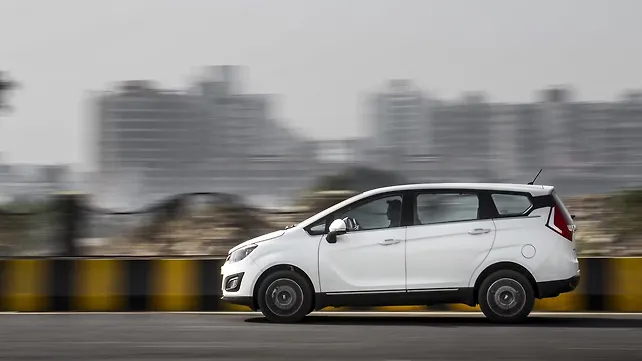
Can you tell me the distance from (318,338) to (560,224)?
3063 mm

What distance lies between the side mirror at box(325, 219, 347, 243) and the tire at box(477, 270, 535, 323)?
5.08 feet

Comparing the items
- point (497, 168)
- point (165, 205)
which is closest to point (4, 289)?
point (165, 205)

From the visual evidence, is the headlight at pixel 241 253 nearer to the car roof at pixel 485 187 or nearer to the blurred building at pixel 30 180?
the car roof at pixel 485 187

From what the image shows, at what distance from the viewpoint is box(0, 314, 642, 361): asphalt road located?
10430mm

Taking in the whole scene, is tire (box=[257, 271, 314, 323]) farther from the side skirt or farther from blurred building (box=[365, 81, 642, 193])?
blurred building (box=[365, 81, 642, 193])

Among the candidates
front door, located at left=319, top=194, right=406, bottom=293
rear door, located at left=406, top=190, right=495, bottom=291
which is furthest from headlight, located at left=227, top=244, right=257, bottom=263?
rear door, located at left=406, top=190, right=495, bottom=291

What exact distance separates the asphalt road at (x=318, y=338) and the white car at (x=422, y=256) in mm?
298

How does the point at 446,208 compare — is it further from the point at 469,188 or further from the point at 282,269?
the point at 282,269

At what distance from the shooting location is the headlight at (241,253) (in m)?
13.5

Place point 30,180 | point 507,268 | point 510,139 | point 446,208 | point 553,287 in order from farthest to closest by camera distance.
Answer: point 510,139
point 30,180
point 446,208
point 507,268
point 553,287

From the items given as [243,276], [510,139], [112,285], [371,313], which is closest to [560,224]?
[371,313]

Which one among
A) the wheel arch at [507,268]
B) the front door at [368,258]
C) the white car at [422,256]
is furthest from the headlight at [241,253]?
the wheel arch at [507,268]

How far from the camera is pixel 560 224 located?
13.2m

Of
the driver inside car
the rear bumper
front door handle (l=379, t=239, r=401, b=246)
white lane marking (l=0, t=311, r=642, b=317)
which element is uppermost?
the driver inside car
